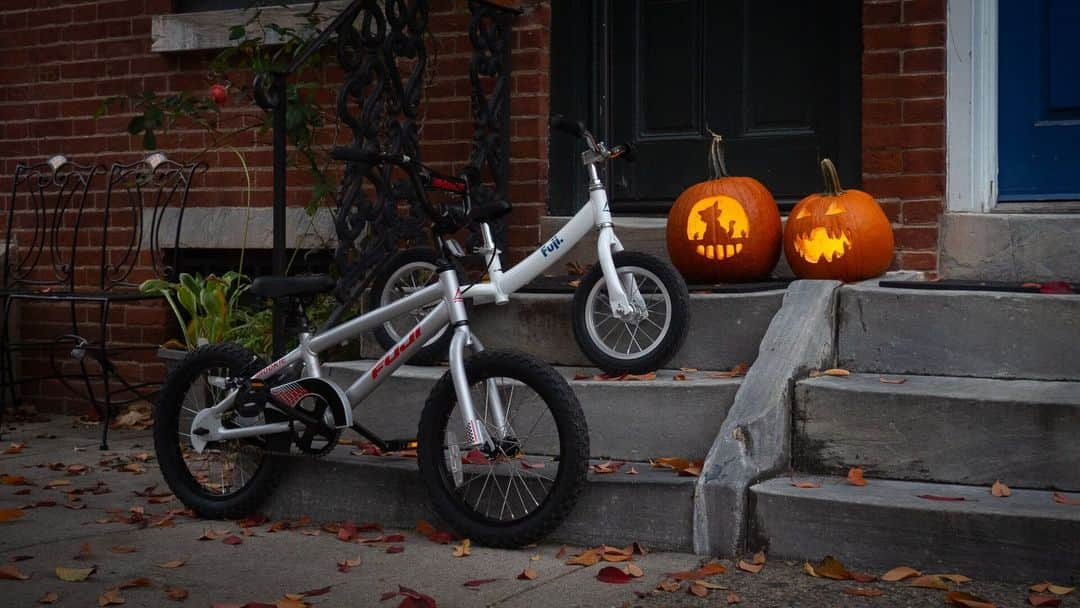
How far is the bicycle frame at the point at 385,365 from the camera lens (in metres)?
3.82

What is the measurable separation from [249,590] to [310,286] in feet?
4.03

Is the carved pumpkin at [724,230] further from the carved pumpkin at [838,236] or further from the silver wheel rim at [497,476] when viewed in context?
the silver wheel rim at [497,476]

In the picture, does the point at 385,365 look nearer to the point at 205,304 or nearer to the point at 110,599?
the point at 110,599

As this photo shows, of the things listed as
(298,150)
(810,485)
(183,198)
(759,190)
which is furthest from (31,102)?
(810,485)

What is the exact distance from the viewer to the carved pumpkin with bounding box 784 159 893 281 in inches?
182

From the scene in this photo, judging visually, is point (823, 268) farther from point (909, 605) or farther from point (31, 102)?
point (31, 102)

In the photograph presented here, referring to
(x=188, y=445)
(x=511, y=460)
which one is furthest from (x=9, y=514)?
(x=511, y=460)

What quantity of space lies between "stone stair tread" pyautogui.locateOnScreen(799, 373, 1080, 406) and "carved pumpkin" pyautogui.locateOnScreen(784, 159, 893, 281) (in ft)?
1.79

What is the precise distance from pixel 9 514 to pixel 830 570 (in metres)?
2.85

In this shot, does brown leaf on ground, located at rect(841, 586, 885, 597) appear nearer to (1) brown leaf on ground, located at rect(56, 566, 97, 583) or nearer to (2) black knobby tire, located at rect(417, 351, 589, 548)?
(2) black knobby tire, located at rect(417, 351, 589, 548)

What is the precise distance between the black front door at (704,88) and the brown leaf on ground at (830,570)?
235 cm

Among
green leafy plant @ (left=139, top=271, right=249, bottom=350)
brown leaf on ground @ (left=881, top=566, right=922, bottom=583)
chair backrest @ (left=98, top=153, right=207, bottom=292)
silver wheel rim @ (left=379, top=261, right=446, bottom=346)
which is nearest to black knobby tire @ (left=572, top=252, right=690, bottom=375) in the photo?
silver wheel rim @ (left=379, top=261, right=446, bottom=346)

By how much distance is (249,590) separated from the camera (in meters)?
3.44

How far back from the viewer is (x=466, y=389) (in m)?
3.78
